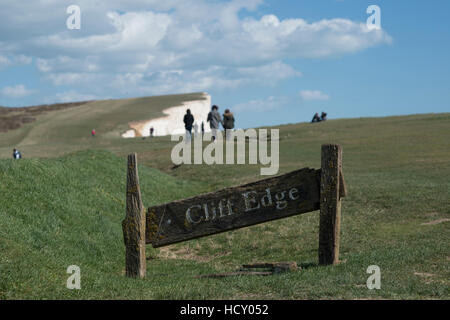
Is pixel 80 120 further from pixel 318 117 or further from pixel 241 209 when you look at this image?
pixel 241 209

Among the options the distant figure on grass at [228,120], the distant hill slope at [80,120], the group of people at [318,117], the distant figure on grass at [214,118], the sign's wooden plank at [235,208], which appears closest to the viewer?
the sign's wooden plank at [235,208]

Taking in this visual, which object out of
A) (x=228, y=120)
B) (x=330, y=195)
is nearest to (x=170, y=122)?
(x=228, y=120)

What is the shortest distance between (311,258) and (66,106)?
10497cm

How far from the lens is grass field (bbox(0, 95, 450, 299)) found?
7.54m

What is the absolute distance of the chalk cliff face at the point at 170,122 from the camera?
80875 millimetres

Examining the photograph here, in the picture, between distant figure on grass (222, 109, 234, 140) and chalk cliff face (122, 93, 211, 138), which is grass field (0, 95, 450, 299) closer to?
distant figure on grass (222, 109, 234, 140)

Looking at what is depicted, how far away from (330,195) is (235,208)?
156 cm

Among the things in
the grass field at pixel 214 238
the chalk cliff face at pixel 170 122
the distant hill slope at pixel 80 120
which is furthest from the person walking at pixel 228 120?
the chalk cliff face at pixel 170 122

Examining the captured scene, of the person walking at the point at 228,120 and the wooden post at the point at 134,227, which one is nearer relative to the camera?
the wooden post at the point at 134,227

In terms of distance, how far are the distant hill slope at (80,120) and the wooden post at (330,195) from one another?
1683 inches

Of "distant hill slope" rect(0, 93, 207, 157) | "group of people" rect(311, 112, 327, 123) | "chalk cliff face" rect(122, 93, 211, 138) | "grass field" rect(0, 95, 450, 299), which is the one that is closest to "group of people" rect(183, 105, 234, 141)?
"grass field" rect(0, 95, 450, 299)

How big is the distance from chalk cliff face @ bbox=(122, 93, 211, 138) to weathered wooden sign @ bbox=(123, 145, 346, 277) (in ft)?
219

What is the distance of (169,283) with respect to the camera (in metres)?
8.42

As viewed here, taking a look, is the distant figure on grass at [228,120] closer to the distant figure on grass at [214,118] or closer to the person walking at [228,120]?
the person walking at [228,120]
